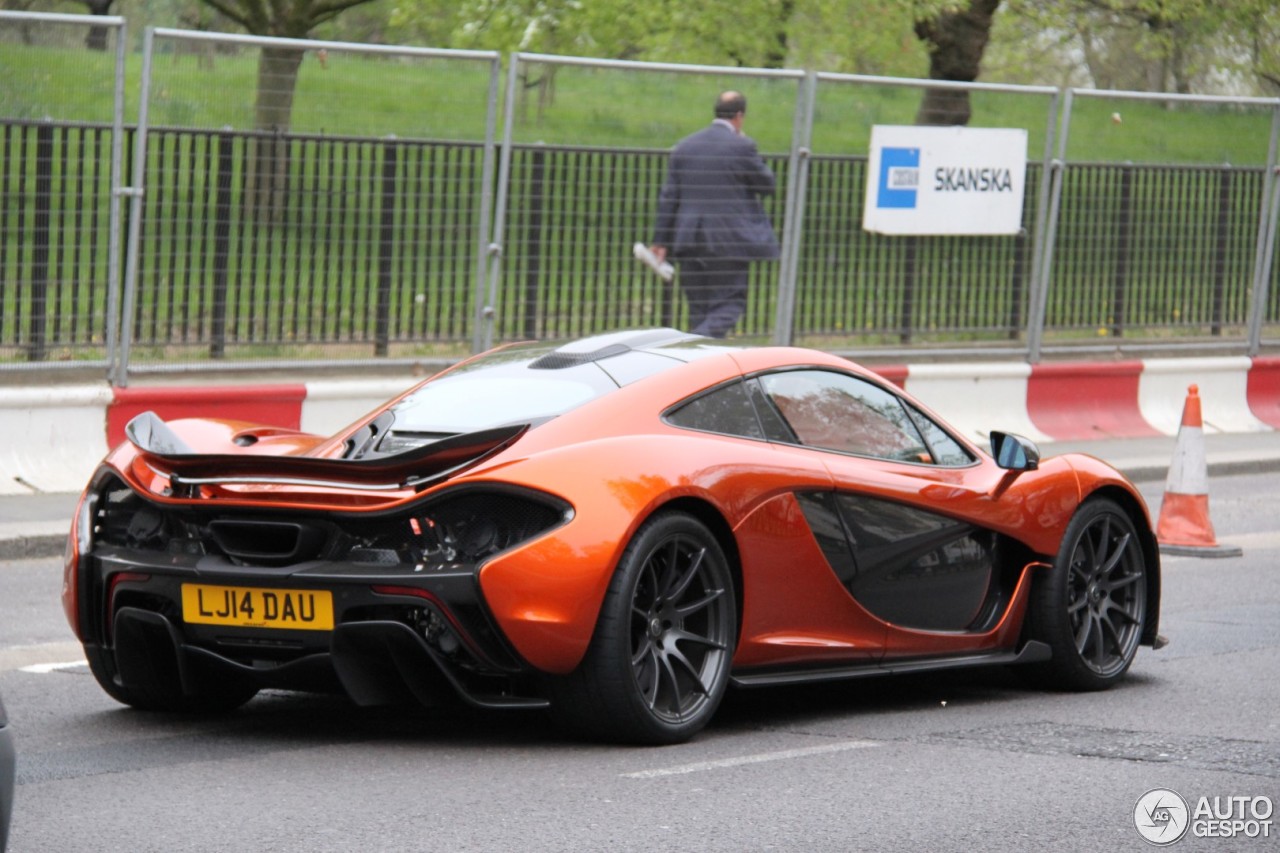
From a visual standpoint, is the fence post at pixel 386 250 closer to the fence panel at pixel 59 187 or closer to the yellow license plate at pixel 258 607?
the fence panel at pixel 59 187

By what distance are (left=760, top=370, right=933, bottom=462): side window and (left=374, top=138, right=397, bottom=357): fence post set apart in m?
6.11

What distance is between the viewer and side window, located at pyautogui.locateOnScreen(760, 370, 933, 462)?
6.83 metres

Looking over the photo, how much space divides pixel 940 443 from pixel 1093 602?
0.85 m

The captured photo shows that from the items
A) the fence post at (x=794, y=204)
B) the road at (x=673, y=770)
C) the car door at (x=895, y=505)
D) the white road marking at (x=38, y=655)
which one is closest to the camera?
the road at (x=673, y=770)

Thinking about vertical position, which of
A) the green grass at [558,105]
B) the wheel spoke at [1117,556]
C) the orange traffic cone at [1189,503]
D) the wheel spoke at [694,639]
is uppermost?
the green grass at [558,105]

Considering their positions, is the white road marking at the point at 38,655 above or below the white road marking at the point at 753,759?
below

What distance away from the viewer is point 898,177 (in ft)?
49.0

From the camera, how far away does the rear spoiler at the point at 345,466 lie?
587cm

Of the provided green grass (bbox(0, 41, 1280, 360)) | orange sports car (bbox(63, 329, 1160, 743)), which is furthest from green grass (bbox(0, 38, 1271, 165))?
orange sports car (bbox(63, 329, 1160, 743))

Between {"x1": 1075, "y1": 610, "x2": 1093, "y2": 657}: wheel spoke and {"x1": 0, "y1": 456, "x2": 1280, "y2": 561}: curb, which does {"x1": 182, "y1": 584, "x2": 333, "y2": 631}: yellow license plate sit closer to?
{"x1": 1075, "y1": 610, "x2": 1093, "y2": 657}: wheel spoke

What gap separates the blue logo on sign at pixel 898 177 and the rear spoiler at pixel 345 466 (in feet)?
30.4

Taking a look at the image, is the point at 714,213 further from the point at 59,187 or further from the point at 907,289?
the point at 59,187

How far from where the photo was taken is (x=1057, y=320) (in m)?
16.2

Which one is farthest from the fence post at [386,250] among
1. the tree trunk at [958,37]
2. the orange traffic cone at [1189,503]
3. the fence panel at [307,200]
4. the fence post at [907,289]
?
the tree trunk at [958,37]
